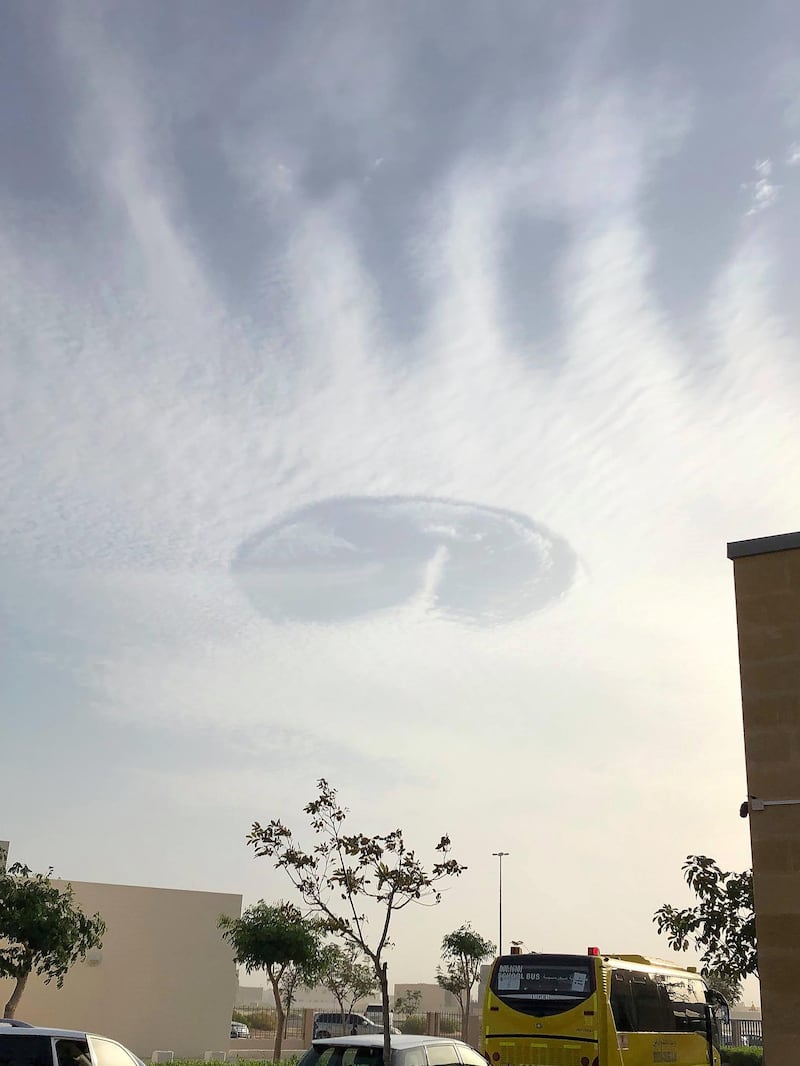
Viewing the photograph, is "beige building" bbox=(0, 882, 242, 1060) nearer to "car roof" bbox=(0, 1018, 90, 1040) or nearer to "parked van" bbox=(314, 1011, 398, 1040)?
"parked van" bbox=(314, 1011, 398, 1040)

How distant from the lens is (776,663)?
1198cm

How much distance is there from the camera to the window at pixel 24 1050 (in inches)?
418

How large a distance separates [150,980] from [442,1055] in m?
28.8

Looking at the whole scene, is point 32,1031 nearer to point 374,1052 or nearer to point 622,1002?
point 374,1052

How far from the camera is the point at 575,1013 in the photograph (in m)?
17.1

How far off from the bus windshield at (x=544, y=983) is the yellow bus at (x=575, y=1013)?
0.02m

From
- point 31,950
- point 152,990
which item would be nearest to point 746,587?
point 31,950

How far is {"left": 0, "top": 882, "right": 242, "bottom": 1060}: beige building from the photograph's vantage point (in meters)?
37.5

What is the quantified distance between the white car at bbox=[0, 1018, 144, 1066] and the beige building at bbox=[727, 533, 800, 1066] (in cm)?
723

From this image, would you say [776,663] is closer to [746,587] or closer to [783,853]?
[746,587]

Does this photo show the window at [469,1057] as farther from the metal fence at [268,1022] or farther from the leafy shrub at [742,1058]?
the metal fence at [268,1022]

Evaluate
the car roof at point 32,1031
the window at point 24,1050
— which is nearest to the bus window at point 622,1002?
the car roof at point 32,1031

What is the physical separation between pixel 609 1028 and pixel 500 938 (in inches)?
1848

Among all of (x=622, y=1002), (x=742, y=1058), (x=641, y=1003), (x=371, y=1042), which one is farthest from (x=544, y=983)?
(x=742, y=1058)
